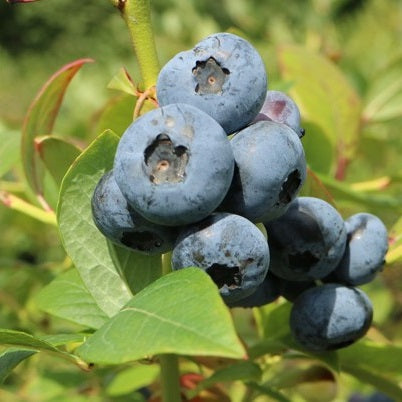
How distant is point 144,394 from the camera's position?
61.0 inches

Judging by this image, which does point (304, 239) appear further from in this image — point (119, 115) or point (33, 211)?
point (33, 211)

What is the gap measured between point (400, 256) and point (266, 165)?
1.28 feet

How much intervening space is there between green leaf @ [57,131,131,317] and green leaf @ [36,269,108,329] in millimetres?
27

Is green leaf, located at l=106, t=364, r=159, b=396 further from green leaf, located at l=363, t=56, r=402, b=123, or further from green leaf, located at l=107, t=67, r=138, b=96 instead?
green leaf, located at l=363, t=56, r=402, b=123

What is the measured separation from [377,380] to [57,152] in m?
0.55

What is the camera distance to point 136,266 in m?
0.86

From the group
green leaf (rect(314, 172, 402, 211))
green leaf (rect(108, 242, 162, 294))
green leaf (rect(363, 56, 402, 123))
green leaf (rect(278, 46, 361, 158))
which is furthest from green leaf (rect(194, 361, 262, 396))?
green leaf (rect(363, 56, 402, 123))

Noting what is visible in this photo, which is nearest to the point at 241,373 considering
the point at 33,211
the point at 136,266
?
the point at 136,266

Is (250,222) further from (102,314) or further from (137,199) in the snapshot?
(102,314)

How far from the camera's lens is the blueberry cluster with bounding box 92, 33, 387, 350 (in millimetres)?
676

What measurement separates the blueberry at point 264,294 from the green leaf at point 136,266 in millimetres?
107

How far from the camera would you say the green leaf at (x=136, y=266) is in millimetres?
853

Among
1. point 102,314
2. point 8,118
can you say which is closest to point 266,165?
point 102,314

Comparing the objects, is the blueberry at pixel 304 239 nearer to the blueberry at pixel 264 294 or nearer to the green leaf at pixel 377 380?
the blueberry at pixel 264 294
